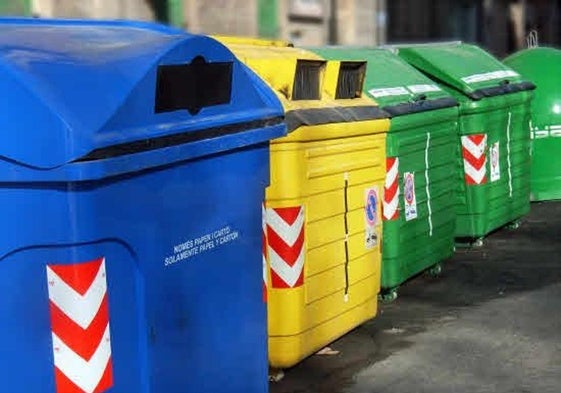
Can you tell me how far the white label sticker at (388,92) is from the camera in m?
6.14

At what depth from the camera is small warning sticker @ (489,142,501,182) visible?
805 cm

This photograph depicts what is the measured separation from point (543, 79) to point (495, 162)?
96.0 inches

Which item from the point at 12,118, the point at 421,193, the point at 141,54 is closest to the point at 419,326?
the point at 421,193

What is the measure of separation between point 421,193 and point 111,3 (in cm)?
582

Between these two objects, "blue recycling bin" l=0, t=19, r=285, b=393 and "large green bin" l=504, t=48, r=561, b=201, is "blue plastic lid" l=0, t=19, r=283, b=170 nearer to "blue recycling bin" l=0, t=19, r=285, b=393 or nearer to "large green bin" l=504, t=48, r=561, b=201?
"blue recycling bin" l=0, t=19, r=285, b=393

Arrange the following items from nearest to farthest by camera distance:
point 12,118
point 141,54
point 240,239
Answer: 1. point 12,118
2. point 141,54
3. point 240,239

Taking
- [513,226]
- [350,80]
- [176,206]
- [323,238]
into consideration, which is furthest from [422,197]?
[176,206]

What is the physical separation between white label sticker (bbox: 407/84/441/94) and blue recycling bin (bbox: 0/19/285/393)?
290cm

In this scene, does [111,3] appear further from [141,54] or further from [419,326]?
[141,54]

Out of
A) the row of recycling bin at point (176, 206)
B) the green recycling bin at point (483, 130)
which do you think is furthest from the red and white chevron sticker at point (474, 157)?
the row of recycling bin at point (176, 206)

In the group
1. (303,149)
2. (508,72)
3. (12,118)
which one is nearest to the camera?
(12,118)

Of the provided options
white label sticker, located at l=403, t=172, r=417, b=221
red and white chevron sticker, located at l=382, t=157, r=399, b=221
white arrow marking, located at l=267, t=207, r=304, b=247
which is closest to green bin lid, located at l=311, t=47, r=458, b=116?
red and white chevron sticker, located at l=382, t=157, r=399, b=221

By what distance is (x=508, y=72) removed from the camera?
880 cm

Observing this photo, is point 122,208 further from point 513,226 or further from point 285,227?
point 513,226
